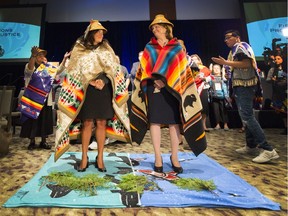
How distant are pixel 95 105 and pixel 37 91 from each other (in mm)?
1362

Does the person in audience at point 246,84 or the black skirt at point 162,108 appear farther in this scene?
the person in audience at point 246,84

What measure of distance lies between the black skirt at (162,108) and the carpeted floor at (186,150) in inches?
30.7

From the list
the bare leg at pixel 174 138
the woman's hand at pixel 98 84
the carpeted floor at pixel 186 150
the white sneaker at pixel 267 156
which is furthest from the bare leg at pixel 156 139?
the white sneaker at pixel 267 156

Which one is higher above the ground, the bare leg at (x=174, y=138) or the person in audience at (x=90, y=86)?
the person in audience at (x=90, y=86)

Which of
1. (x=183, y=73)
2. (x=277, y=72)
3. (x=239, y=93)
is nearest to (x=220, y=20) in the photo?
(x=277, y=72)

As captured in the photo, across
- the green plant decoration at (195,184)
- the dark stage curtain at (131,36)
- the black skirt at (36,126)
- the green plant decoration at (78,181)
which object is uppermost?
the dark stage curtain at (131,36)

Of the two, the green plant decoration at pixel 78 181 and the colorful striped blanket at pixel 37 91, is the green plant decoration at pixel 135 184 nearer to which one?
the green plant decoration at pixel 78 181

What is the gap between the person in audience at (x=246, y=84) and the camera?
2.31m

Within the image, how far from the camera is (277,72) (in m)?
4.15

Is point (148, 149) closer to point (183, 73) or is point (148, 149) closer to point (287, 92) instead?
point (183, 73)

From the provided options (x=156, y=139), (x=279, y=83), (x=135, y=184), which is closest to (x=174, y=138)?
(x=156, y=139)

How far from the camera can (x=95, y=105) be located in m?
1.92

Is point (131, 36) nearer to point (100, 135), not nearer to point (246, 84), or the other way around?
point (246, 84)

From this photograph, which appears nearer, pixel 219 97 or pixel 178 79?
pixel 178 79
